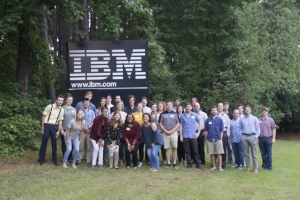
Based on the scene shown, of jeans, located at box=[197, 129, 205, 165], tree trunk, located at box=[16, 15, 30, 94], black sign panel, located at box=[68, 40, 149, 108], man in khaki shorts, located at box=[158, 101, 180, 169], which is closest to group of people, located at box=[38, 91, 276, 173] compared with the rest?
man in khaki shorts, located at box=[158, 101, 180, 169]

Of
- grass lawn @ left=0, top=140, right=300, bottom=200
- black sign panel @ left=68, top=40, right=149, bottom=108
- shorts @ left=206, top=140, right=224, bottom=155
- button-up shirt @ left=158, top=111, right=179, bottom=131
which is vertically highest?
black sign panel @ left=68, top=40, right=149, bottom=108

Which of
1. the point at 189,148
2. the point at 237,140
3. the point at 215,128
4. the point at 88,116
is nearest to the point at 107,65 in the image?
the point at 88,116

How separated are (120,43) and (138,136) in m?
3.37

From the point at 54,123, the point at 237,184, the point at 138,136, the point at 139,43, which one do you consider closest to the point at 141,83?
the point at 139,43

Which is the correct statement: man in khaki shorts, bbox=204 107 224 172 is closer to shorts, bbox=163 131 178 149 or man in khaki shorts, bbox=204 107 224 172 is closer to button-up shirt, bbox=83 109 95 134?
shorts, bbox=163 131 178 149

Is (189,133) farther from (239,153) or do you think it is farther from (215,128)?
(239,153)

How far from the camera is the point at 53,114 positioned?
9.74 m

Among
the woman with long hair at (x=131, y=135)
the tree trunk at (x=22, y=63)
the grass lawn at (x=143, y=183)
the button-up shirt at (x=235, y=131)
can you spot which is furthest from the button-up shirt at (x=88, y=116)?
the button-up shirt at (x=235, y=131)

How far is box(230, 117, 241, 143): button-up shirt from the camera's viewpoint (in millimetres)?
10383

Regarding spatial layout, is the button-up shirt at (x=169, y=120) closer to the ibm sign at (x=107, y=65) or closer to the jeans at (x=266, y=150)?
the ibm sign at (x=107, y=65)

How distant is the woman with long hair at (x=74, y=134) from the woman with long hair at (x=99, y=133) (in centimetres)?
34

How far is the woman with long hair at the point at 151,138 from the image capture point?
9.73 meters

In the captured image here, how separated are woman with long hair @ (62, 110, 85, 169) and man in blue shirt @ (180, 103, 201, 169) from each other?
105 inches

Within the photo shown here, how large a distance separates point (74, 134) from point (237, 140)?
14.1ft
